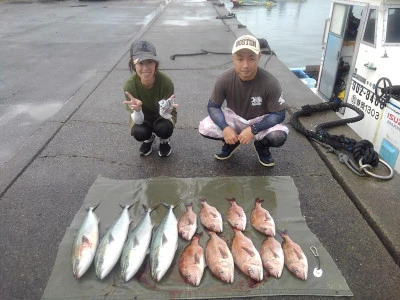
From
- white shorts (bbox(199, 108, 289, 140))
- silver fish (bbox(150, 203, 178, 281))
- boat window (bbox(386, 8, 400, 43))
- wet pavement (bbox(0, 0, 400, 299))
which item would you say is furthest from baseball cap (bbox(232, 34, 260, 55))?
boat window (bbox(386, 8, 400, 43))

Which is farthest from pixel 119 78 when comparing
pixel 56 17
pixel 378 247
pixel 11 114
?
pixel 56 17

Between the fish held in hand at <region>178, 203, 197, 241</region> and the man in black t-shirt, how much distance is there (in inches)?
37.2

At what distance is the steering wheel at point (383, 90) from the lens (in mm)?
4820

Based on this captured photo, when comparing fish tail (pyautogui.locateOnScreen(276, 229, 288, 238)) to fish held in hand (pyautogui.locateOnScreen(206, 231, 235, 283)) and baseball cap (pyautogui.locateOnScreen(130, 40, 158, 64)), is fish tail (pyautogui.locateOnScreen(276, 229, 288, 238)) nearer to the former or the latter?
fish held in hand (pyautogui.locateOnScreen(206, 231, 235, 283))

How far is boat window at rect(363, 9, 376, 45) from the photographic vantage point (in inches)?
215

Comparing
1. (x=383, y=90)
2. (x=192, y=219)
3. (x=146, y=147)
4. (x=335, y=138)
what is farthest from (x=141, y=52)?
(x=383, y=90)

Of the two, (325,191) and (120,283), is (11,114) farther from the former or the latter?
(325,191)

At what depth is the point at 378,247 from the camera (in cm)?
280

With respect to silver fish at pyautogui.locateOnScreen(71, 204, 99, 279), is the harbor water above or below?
below

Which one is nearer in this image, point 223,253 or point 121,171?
point 223,253

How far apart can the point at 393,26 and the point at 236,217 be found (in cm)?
460

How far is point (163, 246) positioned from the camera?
263cm

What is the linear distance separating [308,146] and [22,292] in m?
3.68

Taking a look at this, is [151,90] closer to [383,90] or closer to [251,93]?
[251,93]
